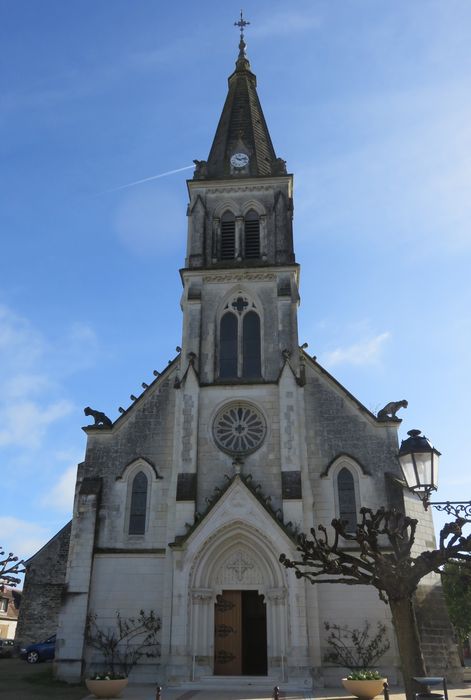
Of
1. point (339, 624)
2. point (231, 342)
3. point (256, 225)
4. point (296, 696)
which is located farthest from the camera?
point (256, 225)

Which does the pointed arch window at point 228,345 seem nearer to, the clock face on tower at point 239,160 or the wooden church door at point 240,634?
the clock face on tower at point 239,160

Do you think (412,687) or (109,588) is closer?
(412,687)

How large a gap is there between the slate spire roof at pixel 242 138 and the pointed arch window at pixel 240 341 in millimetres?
7244

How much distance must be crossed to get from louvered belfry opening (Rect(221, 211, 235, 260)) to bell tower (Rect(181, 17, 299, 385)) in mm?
48

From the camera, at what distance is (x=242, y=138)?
31953 mm

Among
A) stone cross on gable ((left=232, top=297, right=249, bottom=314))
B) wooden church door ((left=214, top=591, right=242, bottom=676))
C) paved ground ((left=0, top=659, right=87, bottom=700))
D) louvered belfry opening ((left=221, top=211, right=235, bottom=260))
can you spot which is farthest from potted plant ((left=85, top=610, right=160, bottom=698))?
louvered belfry opening ((left=221, top=211, right=235, bottom=260))

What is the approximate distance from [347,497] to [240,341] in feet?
25.6

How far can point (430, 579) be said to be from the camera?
72.7 ft

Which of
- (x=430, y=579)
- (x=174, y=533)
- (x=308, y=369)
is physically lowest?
(x=430, y=579)

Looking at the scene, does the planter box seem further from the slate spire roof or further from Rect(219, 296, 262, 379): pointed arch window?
the slate spire roof

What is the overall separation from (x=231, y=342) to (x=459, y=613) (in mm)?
29893

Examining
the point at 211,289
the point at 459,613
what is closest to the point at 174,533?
the point at 211,289

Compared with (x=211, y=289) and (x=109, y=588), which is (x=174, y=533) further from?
(x=211, y=289)

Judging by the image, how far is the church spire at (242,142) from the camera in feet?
99.9
